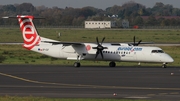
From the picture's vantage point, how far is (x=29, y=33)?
172 ft

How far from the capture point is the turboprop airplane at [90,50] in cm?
4841

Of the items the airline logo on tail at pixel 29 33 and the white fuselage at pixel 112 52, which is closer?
the white fuselage at pixel 112 52

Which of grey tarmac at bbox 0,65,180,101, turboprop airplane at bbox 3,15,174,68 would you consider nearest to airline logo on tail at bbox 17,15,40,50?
turboprop airplane at bbox 3,15,174,68

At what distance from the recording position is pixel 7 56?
205 feet

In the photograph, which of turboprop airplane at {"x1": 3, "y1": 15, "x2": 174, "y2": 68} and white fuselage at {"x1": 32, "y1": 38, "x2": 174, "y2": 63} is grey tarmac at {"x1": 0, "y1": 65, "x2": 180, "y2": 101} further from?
turboprop airplane at {"x1": 3, "y1": 15, "x2": 174, "y2": 68}

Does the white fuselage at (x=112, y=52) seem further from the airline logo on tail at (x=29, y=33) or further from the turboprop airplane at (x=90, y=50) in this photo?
the airline logo on tail at (x=29, y=33)

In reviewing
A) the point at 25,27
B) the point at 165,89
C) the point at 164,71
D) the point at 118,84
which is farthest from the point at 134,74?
the point at 25,27

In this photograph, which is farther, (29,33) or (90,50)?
(29,33)

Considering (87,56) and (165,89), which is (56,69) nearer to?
(87,56)

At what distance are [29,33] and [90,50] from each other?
21.1 ft

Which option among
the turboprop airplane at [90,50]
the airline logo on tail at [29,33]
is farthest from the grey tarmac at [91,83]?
the airline logo on tail at [29,33]

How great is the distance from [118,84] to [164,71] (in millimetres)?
10719

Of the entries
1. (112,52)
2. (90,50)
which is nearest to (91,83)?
(112,52)

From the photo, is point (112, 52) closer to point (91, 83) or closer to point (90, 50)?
point (90, 50)
